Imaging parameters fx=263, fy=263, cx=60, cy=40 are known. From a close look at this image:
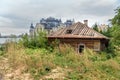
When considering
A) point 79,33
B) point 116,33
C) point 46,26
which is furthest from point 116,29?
point 46,26

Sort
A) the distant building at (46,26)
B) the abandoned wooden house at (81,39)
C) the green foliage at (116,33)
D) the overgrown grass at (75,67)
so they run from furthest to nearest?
the distant building at (46,26)
the abandoned wooden house at (81,39)
the green foliage at (116,33)
the overgrown grass at (75,67)

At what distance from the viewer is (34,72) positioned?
12383mm

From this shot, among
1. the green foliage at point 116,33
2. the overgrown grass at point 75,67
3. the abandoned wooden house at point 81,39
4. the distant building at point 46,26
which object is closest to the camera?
the overgrown grass at point 75,67

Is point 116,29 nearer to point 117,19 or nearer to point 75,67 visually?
point 117,19

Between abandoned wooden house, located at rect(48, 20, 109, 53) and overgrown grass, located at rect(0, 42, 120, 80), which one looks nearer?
overgrown grass, located at rect(0, 42, 120, 80)

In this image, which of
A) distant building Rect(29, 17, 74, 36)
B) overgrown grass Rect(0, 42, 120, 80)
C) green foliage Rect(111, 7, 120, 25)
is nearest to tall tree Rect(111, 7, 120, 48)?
green foliage Rect(111, 7, 120, 25)

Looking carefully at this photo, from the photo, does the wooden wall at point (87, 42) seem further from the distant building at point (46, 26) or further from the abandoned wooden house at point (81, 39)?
the distant building at point (46, 26)

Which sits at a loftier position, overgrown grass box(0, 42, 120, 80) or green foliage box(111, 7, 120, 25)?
green foliage box(111, 7, 120, 25)

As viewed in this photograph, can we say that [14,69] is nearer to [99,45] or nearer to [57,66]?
[57,66]

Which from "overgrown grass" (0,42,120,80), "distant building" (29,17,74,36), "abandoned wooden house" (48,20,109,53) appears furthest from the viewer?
"distant building" (29,17,74,36)

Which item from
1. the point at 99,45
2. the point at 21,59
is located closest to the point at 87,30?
the point at 99,45

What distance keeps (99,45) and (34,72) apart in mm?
16319

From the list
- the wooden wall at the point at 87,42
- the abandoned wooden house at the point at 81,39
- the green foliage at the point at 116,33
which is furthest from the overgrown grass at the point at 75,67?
the wooden wall at the point at 87,42

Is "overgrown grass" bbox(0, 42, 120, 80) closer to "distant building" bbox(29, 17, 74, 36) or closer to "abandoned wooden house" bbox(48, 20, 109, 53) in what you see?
"distant building" bbox(29, 17, 74, 36)
